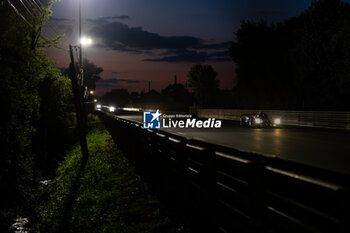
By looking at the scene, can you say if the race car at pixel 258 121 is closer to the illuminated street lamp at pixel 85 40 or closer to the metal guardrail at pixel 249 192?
the illuminated street lamp at pixel 85 40

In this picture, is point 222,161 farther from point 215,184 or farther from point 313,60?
point 313,60

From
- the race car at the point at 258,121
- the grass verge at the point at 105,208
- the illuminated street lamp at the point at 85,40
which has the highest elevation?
the illuminated street lamp at the point at 85,40

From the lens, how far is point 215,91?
125375mm

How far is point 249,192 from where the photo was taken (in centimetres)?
411

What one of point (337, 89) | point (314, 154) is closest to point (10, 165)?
point (314, 154)

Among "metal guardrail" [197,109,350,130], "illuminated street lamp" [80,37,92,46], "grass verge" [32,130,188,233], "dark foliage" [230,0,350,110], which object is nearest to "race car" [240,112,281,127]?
"metal guardrail" [197,109,350,130]

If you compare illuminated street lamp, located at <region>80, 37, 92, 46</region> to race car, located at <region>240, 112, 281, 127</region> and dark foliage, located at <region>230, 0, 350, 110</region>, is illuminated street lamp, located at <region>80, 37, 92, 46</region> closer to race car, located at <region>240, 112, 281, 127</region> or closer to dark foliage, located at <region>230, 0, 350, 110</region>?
race car, located at <region>240, 112, 281, 127</region>

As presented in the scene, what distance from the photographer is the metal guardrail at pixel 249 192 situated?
2.83 m

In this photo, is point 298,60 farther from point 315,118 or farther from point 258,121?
point 258,121

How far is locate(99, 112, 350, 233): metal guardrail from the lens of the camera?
2834mm

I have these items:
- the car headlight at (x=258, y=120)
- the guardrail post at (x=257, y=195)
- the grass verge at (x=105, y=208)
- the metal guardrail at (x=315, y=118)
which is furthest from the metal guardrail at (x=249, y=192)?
the metal guardrail at (x=315, y=118)

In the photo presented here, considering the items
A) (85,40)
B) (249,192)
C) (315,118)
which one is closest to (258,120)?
(315,118)

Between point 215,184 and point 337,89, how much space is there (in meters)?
47.1

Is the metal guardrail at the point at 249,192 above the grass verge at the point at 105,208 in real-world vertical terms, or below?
above
